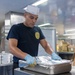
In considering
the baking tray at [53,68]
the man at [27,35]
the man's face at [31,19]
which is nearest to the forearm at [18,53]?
the man at [27,35]

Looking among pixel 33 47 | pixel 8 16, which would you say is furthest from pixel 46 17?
pixel 33 47

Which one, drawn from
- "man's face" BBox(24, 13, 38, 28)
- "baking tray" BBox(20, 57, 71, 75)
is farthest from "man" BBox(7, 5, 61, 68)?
"baking tray" BBox(20, 57, 71, 75)

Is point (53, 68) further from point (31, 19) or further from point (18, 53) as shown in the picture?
point (31, 19)

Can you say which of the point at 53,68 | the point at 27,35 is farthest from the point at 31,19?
the point at 53,68

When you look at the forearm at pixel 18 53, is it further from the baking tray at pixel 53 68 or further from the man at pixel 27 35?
the baking tray at pixel 53 68

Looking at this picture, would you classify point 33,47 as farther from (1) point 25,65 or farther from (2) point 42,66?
(2) point 42,66

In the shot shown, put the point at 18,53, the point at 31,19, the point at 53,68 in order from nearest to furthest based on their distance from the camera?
1. the point at 53,68
2. the point at 18,53
3. the point at 31,19

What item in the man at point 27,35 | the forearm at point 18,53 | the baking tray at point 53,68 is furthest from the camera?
the man at point 27,35

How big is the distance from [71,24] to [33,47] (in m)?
3.22

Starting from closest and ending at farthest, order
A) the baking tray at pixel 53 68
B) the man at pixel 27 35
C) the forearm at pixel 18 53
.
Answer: the baking tray at pixel 53 68 → the forearm at pixel 18 53 → the man at pixel 27 35

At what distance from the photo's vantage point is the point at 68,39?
532 cm

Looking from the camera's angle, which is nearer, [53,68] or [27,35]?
[53,68]

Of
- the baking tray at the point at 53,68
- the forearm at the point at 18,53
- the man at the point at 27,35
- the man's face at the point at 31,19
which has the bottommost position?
the baking tray at the point at 53,68

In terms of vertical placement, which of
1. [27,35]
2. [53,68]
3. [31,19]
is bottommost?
[53,68]
